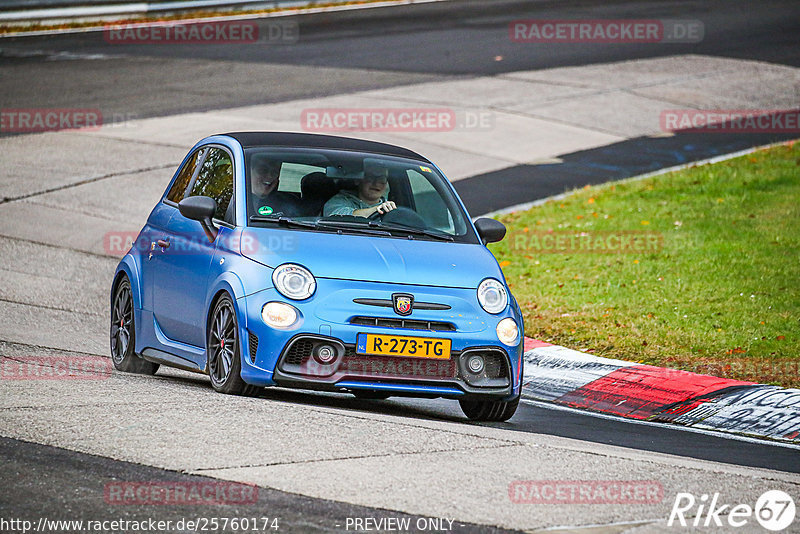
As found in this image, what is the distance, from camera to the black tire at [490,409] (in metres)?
8.25

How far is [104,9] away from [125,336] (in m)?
23.2

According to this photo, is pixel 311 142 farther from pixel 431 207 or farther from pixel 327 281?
pixel 327 281

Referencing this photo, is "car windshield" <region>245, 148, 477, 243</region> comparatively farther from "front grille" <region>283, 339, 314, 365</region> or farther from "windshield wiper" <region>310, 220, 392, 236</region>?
"front grille" <region>283, 339, 314, 365</region>

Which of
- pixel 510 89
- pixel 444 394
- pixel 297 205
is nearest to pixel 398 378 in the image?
pixel 444 394

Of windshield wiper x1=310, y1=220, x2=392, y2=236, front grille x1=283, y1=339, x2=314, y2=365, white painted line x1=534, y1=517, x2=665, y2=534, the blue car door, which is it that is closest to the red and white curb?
windshield wiper x1=310, y1=220, x2=392, y2=236

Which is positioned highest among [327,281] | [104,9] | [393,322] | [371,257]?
[104,9]

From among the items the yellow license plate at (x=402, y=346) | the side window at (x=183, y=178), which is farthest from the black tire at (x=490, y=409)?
the side window at (x=183, y=178)

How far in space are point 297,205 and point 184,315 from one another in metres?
1.05

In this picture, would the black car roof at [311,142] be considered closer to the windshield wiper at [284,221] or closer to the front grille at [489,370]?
the windshield wiper at [284,221]

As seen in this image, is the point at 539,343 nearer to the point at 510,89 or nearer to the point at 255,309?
the point at 255,309

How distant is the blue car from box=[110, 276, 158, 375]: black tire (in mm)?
93

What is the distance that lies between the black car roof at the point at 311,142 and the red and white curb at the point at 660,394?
2.09 metres

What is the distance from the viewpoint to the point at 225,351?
8.02 m

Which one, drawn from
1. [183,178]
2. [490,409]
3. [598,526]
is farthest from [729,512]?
[183,178]
